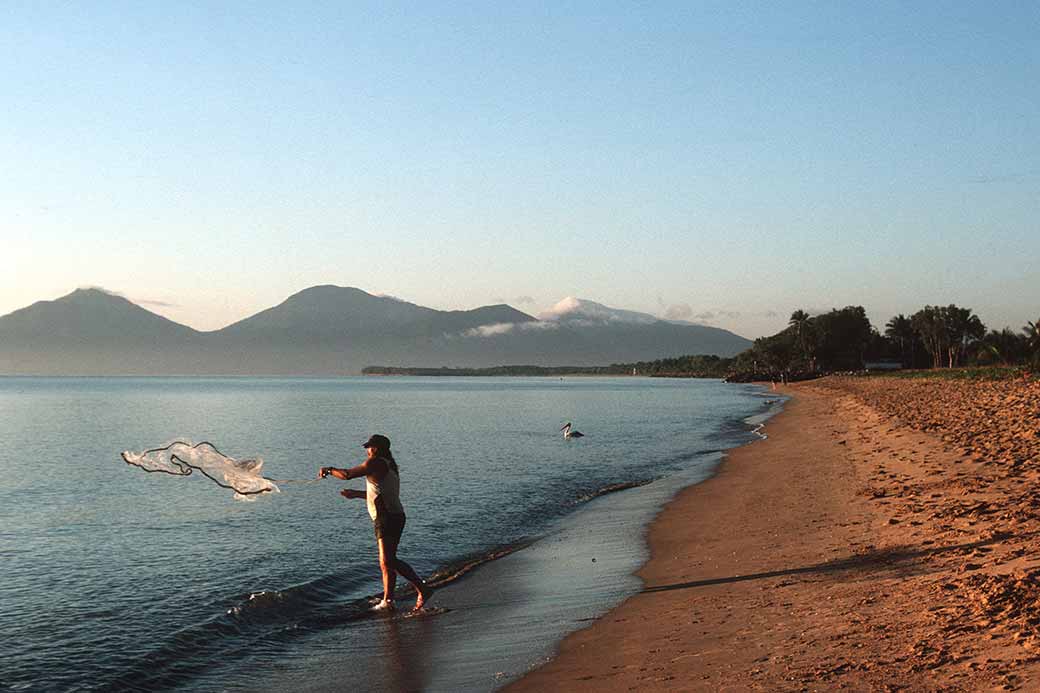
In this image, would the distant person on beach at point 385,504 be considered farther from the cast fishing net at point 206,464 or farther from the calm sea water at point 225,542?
the cast fishing net at point 206,464

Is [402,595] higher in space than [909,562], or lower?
lower

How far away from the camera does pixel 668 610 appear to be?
445 inches

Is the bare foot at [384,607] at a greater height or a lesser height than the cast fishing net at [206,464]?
lesser

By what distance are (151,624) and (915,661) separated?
36.0ft

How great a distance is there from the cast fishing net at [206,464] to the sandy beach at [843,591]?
7049mm

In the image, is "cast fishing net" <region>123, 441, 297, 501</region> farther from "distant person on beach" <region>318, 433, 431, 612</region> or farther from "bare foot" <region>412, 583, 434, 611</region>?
"bare foot" <region>412, 583, 434, 611</region>

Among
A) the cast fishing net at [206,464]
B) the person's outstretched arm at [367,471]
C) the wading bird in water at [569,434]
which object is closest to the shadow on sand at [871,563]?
the person's outstretched arm at [367,471]

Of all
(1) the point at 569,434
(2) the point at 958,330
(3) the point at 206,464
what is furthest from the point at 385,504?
(2) the point at 958,330

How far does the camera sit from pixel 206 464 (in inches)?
569

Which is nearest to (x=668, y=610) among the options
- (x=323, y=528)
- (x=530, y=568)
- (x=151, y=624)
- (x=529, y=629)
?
(x=529, y=629)

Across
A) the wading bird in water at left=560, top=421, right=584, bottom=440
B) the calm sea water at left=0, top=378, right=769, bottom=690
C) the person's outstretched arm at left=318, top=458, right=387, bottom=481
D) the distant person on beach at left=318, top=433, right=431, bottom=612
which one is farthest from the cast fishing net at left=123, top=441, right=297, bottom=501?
the wading bird in water at left=560, top=421, right=584, bottom=440

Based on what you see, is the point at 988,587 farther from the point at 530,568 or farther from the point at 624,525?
the point at 624,525

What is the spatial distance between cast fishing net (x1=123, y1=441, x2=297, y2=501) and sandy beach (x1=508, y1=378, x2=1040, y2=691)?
23.1ft

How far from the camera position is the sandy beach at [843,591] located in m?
7.57
